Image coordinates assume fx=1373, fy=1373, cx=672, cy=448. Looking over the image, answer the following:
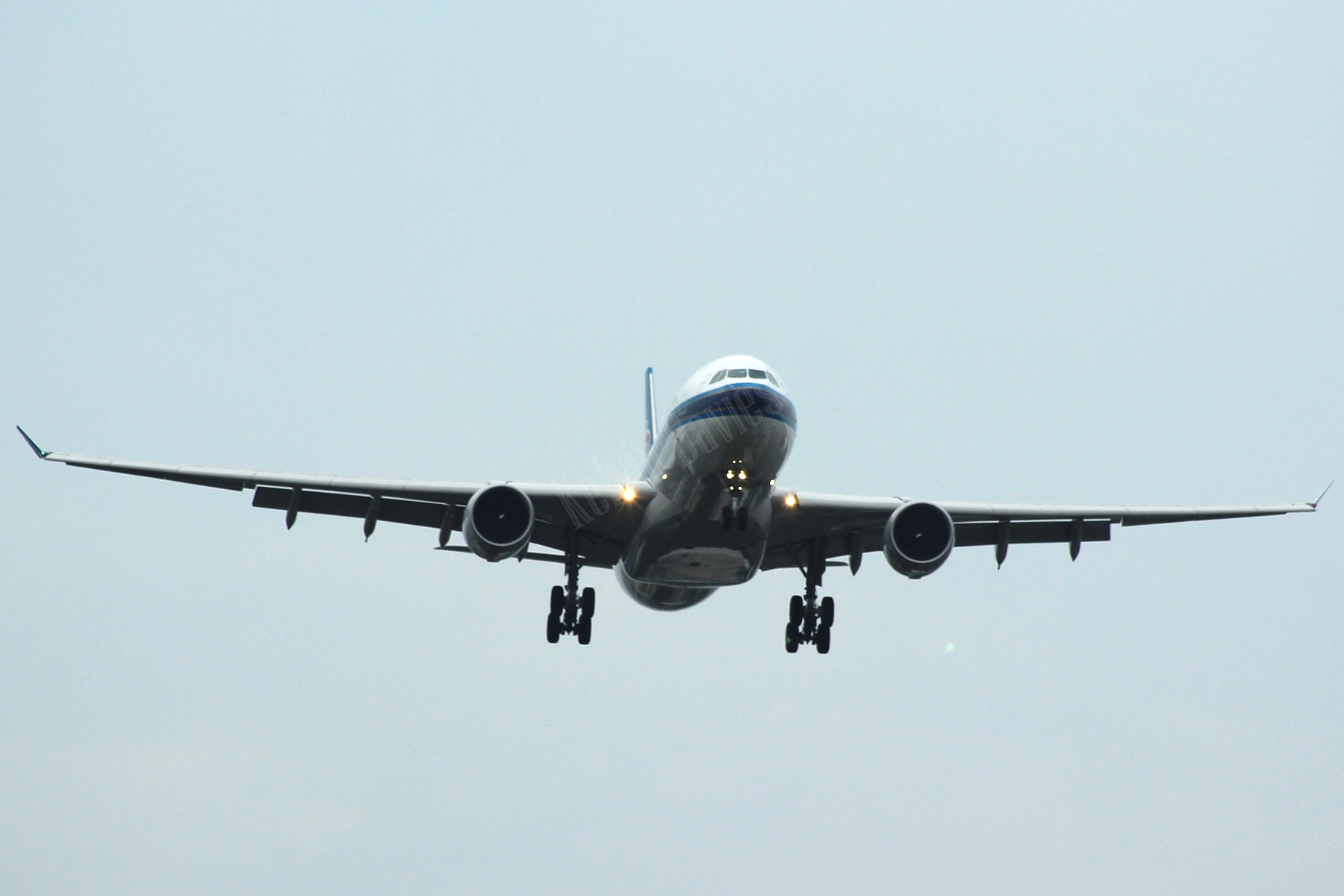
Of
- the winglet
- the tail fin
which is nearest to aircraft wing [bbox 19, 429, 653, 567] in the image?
the winglet

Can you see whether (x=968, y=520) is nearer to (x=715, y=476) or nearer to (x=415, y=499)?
(x=715, y=476)

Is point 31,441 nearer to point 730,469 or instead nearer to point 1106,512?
point 730,469

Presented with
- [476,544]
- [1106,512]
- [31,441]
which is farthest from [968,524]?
[31,441]

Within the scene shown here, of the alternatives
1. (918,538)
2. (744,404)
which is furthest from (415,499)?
(918,538)

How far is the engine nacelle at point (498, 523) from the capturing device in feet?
79.0

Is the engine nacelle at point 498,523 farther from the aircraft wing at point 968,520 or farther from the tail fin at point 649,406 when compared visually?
the tail fin at point 649,406

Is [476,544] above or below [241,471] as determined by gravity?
below

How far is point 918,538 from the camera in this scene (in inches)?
1010

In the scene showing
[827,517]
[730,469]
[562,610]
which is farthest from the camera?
[562,610]

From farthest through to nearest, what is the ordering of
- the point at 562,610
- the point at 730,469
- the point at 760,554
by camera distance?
the point at 562,610 → the point at 760,554 → the point at 730,469

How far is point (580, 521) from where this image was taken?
27.7 metres

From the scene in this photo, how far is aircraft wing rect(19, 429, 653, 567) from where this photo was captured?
2628cm

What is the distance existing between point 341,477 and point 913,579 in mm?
11171

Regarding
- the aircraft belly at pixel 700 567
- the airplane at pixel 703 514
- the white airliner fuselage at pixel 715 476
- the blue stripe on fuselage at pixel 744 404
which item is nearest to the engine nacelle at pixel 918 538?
the airplane at pixel 703 514
